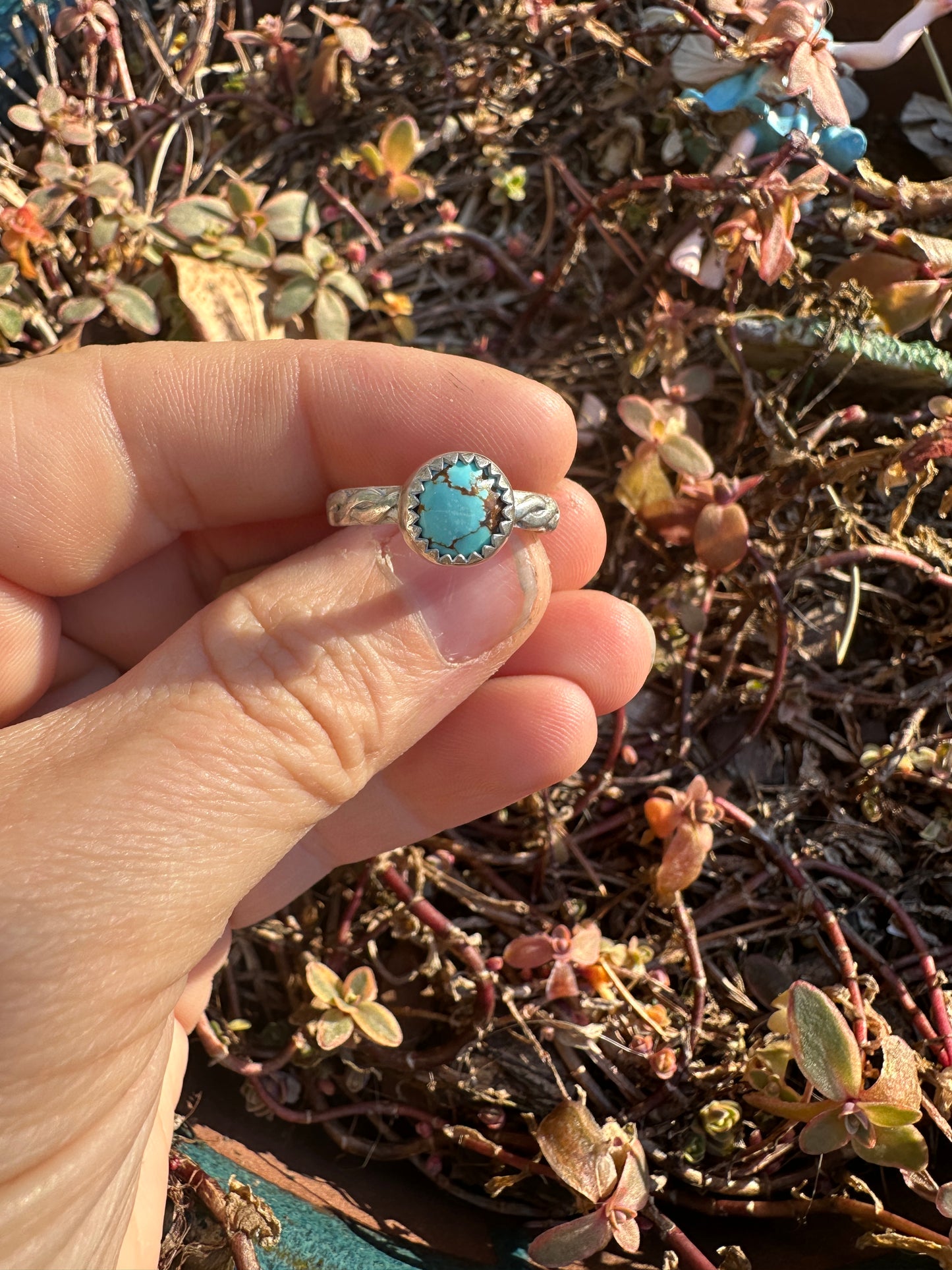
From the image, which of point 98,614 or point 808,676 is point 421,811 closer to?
point 98,614

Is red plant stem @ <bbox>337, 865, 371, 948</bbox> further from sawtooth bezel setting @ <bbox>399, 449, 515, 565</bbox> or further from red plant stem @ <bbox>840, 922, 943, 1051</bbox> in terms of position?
red plant stem @ <bbox>840, 922, 943, 1051</bbox>

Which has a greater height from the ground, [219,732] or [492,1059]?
[219,732]

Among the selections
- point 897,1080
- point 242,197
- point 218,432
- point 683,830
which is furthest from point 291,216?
point 897,1080

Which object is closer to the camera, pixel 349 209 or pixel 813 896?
pixel 813 896

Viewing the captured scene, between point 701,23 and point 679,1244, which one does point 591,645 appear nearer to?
point 679,1244

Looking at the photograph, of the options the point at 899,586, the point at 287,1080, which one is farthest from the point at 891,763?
the point at 287,1080

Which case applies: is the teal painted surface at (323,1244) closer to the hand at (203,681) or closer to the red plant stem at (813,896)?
the hand at (203,681)

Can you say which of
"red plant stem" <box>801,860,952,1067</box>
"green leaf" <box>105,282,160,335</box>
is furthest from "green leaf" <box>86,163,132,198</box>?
"red plant stem" <box>801,860,952,1067</box>

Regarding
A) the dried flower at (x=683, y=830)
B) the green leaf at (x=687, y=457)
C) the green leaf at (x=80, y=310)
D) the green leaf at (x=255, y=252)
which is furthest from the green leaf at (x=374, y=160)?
the dried flower at (x=683, y=830)
